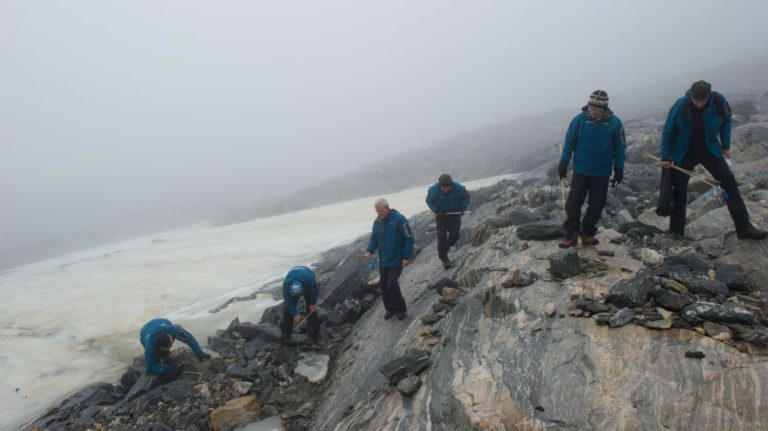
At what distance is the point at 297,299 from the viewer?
933cm

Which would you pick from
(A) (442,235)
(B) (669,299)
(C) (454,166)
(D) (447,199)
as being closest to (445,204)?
(D) (447,199)

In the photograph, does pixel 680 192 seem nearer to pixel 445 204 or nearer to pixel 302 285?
pixel 445 204

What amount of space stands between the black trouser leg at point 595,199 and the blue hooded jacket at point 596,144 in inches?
5.2

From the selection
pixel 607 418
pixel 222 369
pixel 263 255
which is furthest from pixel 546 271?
pixel 263 255

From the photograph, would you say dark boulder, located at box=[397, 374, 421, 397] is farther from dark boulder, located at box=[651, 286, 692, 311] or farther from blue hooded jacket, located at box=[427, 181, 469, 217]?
blue hooded jacket, located at box=[427, 181, 469, 217]

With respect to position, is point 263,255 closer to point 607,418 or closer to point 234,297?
point 234,297

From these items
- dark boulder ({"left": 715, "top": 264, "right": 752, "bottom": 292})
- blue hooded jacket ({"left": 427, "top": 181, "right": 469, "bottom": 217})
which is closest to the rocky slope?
dark boulder ({"left": 715, "top": 264, "right": 752, "bottom": 292})

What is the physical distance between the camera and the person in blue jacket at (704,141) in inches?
242

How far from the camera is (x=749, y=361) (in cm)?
413

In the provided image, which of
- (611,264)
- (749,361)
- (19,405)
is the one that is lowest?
(19,405)

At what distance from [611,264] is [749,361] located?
2.37 m

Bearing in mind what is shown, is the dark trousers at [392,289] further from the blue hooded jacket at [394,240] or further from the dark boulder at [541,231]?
the dark boulder at [541,231]

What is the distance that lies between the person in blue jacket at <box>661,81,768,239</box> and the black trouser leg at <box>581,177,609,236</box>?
89cm

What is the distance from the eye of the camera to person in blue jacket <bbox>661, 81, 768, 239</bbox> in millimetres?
6148
